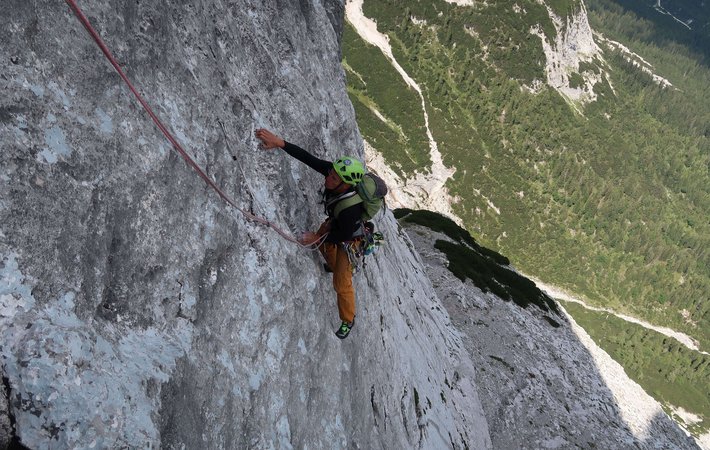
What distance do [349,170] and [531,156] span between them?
129537mm

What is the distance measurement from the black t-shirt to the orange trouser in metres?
0.70

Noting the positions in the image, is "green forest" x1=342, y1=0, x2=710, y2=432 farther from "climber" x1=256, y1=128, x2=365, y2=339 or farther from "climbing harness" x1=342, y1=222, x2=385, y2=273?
"climber" x1=256, y1=128, x2=365, y2=339

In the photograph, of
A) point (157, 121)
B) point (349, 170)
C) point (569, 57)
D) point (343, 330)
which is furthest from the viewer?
point (569, 57)

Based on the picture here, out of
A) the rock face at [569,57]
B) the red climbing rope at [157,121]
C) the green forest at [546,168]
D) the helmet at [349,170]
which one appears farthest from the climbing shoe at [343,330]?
the rock face at [569,57]

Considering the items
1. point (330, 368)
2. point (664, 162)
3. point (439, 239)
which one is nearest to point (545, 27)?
point (664, 162)

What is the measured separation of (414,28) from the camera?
124 m

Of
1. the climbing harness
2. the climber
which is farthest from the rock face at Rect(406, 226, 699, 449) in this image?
the climbing harness

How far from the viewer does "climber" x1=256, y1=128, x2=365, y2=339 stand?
9297 millimetres

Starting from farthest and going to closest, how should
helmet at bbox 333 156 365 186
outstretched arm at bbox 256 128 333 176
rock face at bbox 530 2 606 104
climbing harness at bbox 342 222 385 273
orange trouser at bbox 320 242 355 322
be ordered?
rock face at bbox 530 2 606 104 → orange trouser at bbox 320 242 355 322 → climbing harness at bbox 342 222 385 273 → outstretched arm at bbox 256 128 333 176 → helmet at bbox 333 156 365 186

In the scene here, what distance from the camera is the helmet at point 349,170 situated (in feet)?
30.2

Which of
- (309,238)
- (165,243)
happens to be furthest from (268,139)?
(165,243)

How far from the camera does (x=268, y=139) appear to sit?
366 inches

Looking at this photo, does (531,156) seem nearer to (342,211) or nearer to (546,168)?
(546,168)

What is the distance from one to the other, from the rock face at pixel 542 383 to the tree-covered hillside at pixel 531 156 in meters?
63.9
